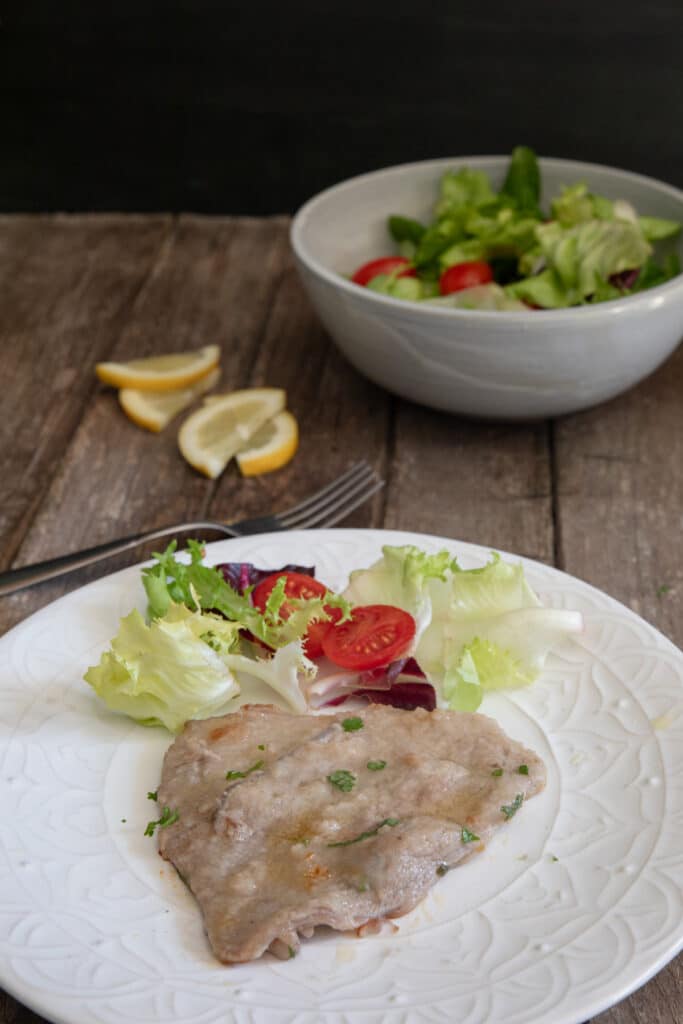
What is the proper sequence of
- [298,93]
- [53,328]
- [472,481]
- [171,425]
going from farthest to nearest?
1. [298,93]
2. [53,328]
3. [171,425]
4. [472,481]

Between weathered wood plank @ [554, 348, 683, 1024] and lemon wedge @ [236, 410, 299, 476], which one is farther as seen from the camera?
lemon wedge @ [236, 410, 299, 476]

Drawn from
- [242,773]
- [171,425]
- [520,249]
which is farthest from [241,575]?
[520,249]

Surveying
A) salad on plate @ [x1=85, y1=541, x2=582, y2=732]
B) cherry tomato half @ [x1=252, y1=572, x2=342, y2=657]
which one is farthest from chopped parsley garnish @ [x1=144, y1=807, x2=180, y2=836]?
cherry tomato half @ [x1=252, y1=572, x2=342, y2=657]

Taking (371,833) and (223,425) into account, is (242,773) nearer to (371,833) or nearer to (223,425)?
(371,833)

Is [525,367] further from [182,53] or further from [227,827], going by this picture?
[182,53]

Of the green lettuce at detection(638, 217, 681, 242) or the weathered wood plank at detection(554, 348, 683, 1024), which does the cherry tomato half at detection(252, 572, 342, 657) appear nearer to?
the weathered wood plank at detection(554, 348, 683, 1024)

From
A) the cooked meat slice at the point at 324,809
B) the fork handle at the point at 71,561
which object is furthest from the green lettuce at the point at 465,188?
the cooked meat slice at the point at 324,809
